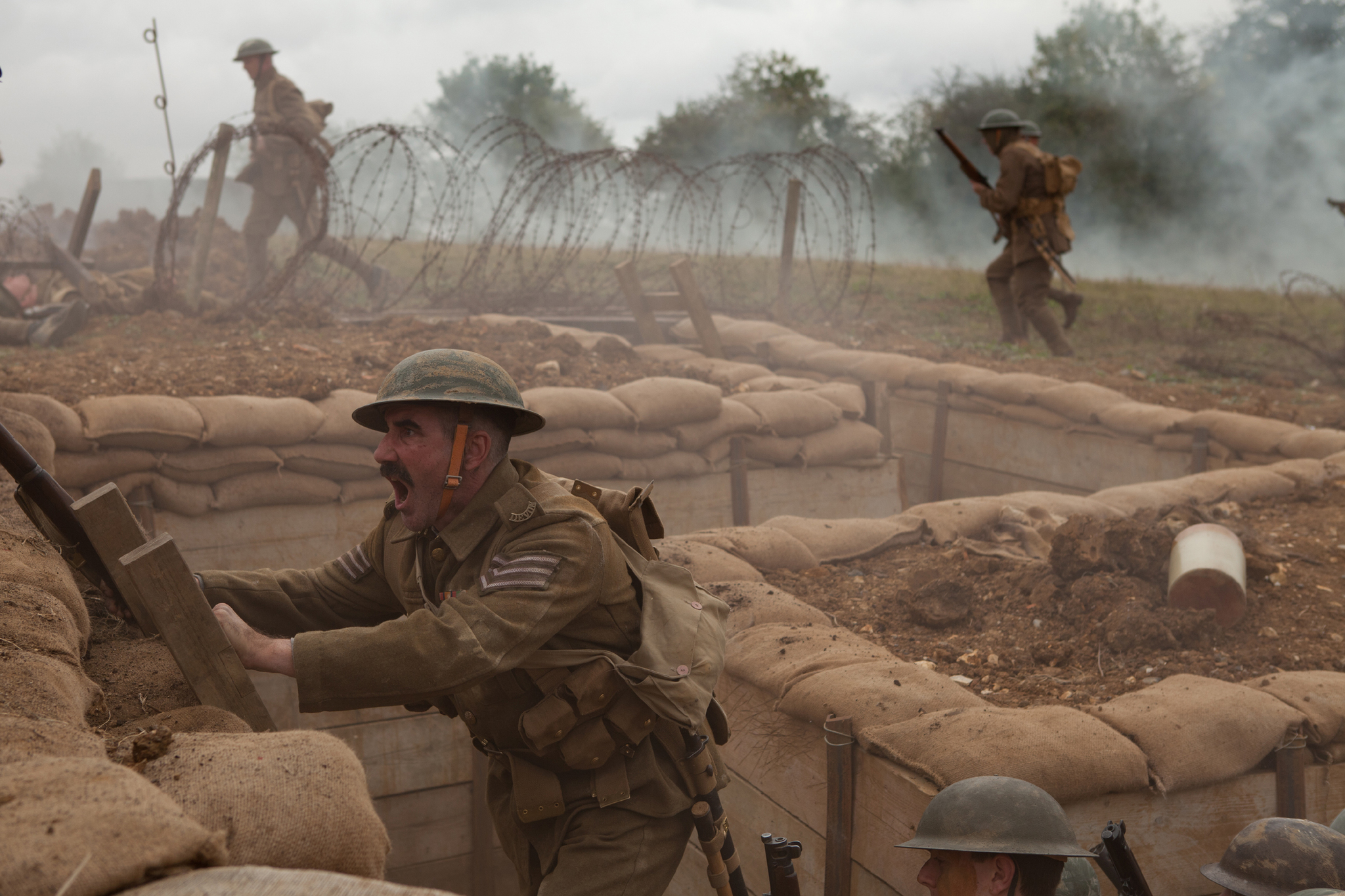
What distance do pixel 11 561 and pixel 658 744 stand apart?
131 centimetres

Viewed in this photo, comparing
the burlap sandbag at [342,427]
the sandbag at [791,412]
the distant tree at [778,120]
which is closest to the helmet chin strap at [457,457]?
the burlap sandbag at [342,427]

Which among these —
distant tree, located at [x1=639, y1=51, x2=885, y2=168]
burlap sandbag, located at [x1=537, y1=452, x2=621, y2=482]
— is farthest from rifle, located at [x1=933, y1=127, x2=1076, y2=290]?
distant tree, located at [x1=639, y1=51, x2=885, y2=168]

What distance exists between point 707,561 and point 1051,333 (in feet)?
21.5

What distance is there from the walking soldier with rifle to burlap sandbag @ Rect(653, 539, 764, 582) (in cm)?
629

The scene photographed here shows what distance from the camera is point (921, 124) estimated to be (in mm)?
25594

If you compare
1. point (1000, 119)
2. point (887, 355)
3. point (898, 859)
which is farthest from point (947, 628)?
point (1000, 119)

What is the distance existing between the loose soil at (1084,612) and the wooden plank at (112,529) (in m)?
2.42

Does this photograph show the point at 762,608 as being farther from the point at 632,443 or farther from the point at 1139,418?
the point at 1139,418

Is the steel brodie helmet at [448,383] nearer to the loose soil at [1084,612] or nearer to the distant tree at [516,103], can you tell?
the loose soil at [1084,612]

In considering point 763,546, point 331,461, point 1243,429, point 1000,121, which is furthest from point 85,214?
point 1243,429

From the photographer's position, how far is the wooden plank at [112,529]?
1735 mm

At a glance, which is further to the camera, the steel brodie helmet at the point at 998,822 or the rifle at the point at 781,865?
the rifle at the point at 781,865

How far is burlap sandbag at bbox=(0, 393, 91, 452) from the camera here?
4.27 m

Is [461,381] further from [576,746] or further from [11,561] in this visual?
[11,561]
